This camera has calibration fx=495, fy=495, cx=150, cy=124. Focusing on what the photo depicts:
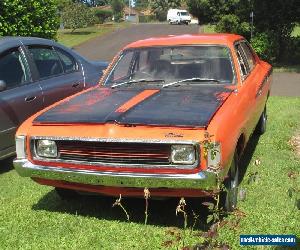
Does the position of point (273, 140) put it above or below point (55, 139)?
below

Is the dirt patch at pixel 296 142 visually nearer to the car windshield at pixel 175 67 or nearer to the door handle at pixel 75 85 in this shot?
the car windshield at pixel 175 67

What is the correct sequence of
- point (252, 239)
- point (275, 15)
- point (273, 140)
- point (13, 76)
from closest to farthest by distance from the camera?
point (252, 239)
point (13, 76)
point (273, 140)
point (275, 15)

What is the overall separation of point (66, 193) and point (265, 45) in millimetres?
14001

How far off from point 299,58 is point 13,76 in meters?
15.1

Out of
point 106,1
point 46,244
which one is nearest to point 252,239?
point 46,244

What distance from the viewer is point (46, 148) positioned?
452cm

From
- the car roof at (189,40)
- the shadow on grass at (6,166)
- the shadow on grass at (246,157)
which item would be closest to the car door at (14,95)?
the shadow on grass at (6,166)

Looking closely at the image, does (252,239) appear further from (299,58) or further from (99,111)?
(299,58)

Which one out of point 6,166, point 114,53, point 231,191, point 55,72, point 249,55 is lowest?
point 114,53

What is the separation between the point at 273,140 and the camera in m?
7.43

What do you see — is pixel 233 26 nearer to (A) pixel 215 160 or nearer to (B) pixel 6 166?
(B) pixel 6 166

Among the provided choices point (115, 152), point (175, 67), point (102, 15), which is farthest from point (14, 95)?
point (102, 15)

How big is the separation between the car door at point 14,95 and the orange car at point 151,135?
1.11 m

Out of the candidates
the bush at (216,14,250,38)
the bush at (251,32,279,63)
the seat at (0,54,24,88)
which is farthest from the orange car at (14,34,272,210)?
the bush at (216,14,250,38)
